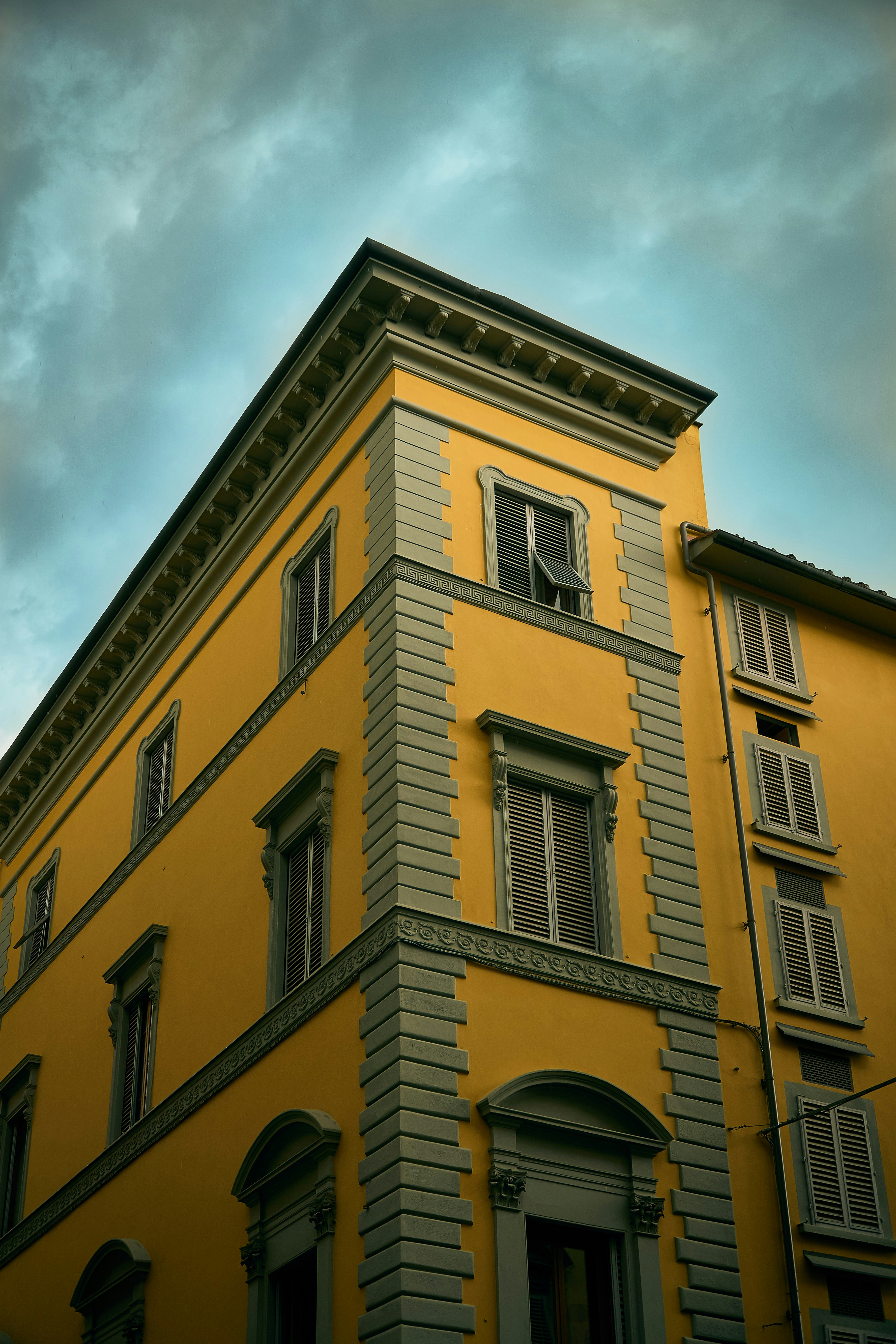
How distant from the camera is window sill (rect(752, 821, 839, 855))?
2114 centimetres

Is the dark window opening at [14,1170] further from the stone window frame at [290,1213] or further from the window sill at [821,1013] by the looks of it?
the window sill at [821,1013]

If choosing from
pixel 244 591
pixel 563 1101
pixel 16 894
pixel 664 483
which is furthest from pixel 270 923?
pixel 16 894

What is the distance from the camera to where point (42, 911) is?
3159 centimetres

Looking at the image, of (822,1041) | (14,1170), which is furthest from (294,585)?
(14,1170)

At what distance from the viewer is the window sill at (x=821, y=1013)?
19.7 meters

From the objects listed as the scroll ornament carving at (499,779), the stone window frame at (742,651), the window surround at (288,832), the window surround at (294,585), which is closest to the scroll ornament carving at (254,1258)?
the window surround at (288,832)

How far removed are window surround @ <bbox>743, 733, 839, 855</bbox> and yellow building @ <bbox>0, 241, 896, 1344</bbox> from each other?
2.6 inches

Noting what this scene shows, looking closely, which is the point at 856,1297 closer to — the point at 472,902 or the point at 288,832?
the point at 472,902

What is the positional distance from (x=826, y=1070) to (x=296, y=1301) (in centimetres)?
707

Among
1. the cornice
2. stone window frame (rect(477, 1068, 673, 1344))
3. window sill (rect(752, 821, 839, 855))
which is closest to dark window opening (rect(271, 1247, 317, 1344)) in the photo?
stone window frame (rect(477, 1068, 673, 1344))

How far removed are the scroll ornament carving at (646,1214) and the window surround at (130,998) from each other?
27.5 ft

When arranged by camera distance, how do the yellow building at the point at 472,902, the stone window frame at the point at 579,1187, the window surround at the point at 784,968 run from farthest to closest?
the window surround at the point at 784,968, the yellow building at the point at 472,902, the stone window frame at the point at 579,1187

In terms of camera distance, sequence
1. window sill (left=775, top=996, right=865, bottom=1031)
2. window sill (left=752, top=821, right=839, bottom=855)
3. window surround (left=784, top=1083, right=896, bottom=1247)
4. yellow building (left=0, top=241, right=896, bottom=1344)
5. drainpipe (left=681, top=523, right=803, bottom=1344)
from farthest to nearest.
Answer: window sill (left=752, top=821, right=839, bottom=855)
window sill (left=775, top=996, right=865, bottom=1031)
window surround (left=784, top=1083, right=896, bottom=1247)
drainpipe (left=681, top=523, right=803, bottom=1344)
yellow building (left=0, top=241, right=896, bottom=1344)

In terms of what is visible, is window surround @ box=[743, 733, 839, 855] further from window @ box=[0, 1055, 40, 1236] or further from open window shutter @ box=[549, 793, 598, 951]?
window @ box=[0, 1055, 40, 1236]
